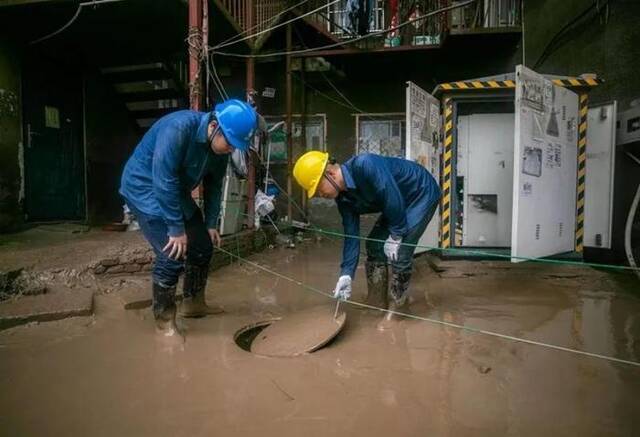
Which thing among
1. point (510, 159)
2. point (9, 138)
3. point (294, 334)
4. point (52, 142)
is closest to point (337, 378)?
point (294, 334)

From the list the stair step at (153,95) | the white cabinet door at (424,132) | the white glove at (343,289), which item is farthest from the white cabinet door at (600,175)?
the stair step at (153,95)

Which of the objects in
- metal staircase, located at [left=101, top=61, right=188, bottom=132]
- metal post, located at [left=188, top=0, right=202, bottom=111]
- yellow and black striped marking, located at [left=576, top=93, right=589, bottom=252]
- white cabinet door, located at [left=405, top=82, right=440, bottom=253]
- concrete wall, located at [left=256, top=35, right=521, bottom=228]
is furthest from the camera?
concrete wall, located at [left=256, top=35, right=521, bottom=228]

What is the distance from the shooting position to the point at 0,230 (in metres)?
5.38

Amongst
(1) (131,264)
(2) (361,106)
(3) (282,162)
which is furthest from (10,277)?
(2) (361,106)

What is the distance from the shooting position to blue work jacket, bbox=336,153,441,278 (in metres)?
3.01

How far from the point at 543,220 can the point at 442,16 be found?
4.49 metres

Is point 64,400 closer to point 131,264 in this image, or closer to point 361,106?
point 131,264

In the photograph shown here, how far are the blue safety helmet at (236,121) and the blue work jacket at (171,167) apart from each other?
137 millimetres

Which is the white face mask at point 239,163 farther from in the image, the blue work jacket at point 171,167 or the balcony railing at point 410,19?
the balcony railing at point 410,19

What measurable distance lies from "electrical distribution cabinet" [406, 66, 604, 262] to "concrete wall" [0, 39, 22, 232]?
192 inches

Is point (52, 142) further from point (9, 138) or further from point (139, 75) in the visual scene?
point (139, 75)

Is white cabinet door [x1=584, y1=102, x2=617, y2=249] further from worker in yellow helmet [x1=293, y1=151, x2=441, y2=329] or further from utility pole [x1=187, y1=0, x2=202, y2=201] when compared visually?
utility pole [x1=187, y1=0, x2=202, y2=201]

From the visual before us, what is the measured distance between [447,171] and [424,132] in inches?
23.4

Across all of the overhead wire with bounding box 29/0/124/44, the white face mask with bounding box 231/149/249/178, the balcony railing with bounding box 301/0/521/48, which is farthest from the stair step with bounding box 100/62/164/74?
the balcony railing with bounding box 301/0/521/48
